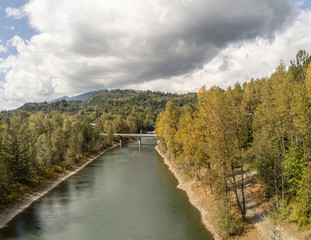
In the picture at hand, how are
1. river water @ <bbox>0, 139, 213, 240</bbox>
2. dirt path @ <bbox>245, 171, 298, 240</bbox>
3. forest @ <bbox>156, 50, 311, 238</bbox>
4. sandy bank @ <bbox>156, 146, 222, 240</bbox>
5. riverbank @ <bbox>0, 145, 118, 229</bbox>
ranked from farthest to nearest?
riverbank @ <bbox>0, 145, 118, 229</bbox> < river water @ <bbox>0, 139, 213, 240</bbox> < sandy bank @ <bbox>156, 146, 222, 240</bbox> < dirt path @ <bbox>245, 171, 298, 240</bbox> < forest @ <bbox>156, 50, 311, 238</bbox>

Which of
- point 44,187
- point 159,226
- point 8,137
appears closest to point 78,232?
point 159,226

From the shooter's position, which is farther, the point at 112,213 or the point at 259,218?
the point at 112,213

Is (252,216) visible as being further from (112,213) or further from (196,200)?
(112,213)

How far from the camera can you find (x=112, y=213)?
115 feet

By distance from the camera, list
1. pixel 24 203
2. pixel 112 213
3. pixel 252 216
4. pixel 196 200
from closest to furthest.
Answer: pixel 252 216, pixel 112 213, pixel 196 200, pixel 24 203

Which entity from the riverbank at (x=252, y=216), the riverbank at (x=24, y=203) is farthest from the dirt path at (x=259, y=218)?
the riverbank at (x=24, y=203)

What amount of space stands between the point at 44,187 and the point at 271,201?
43.9 meters

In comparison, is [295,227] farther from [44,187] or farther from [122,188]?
[44,187]

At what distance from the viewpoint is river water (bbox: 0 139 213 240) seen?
28.5 meters

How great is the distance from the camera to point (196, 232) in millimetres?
27656

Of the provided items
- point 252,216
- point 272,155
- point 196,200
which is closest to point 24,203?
point 196,200

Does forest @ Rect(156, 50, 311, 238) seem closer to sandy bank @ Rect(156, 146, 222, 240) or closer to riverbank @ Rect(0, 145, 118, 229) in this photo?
sandy bank @ Rect(156, 146, 222, 240)

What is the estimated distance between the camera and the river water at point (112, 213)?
1123 inches

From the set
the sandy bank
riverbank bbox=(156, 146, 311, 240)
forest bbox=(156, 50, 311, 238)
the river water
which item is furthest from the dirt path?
the river water
